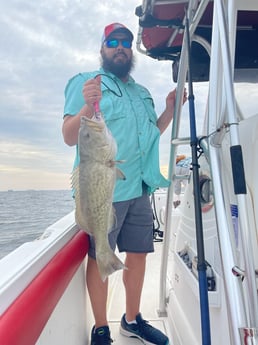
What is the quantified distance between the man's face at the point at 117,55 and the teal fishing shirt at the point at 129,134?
44 millimetres

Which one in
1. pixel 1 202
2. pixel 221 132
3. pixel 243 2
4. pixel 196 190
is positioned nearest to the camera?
pixel 221 132

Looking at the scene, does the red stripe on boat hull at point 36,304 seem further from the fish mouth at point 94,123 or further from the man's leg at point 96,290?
the fish mouth at point 94,123

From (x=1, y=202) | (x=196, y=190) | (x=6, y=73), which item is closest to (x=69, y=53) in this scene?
(x=6, y=73)

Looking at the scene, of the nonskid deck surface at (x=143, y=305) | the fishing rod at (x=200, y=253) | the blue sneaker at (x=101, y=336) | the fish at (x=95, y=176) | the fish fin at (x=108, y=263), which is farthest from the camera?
the nonskid deck surface at (x=143, y=305)

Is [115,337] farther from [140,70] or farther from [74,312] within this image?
[140,70]

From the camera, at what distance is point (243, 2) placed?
3.80ft

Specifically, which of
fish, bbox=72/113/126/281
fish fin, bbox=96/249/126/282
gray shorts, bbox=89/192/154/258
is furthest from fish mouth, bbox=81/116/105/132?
gray shorts, bbox=89/192/154/258

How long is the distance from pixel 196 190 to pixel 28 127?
1.84m

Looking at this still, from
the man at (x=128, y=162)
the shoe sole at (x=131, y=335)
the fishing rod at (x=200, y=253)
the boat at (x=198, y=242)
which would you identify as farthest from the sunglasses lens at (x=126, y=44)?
the shoe sole at (x=131, y=335)

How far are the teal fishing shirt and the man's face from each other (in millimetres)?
44

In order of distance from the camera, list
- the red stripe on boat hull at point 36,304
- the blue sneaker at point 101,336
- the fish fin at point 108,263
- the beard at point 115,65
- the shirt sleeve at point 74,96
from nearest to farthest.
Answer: the red stripe on boat hull at point 36,304 < the fish fin at point 108,263 < the shirt sleeve at point 74,96 < the blue sneaker at point 101,336 < the beard at point 115,65

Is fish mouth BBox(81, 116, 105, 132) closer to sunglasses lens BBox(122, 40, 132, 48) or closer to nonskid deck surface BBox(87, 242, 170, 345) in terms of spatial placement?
sunglasses lens BBox(122, 40, 132, 48)

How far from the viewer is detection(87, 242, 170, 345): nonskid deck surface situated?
167 cm

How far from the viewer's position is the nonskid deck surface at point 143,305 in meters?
1.67
